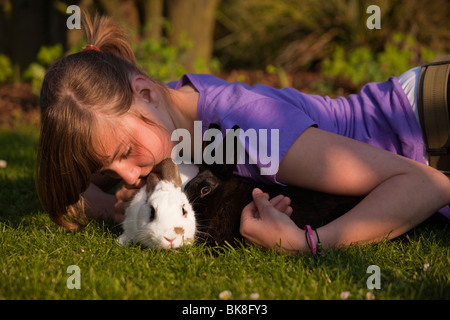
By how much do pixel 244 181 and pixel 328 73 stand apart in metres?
3.57

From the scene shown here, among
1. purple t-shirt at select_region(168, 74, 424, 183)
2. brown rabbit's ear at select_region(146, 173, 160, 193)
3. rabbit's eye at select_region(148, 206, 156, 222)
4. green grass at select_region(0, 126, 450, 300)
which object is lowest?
green grass at select_region(0, 126, 450, 300)

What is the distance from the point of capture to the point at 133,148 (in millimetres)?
2387

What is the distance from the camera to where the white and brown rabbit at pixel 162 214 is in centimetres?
216

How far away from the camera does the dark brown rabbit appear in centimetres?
230

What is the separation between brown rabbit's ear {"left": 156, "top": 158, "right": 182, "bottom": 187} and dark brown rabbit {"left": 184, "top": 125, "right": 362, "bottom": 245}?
0.33ft

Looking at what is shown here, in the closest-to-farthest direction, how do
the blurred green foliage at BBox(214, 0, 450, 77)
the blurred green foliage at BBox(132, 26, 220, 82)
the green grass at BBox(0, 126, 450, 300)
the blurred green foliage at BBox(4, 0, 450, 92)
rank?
the green grass at BBox(0, 126, 450, 300), the blurred green foliage at BBox(132, 26, 220, 82), the blurred green foliage at BBox(4, 0, 450, 92), the blurred green foliage at BBox(214, 0, 450, 77)

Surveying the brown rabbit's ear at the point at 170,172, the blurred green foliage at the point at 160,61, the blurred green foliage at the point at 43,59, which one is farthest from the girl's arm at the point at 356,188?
the blurred green foliage at the point at 43,59

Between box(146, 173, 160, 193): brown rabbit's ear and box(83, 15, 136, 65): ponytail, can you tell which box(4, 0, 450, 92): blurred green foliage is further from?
box(146, 173, 160, 193): brown rabbit's ear

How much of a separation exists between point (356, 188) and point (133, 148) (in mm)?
1099

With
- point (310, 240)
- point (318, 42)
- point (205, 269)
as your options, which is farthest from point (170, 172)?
point (318, 42)

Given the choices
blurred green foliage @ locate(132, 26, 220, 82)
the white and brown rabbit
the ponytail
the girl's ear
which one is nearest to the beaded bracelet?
the white and brown rabbit

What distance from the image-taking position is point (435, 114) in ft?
8.00
